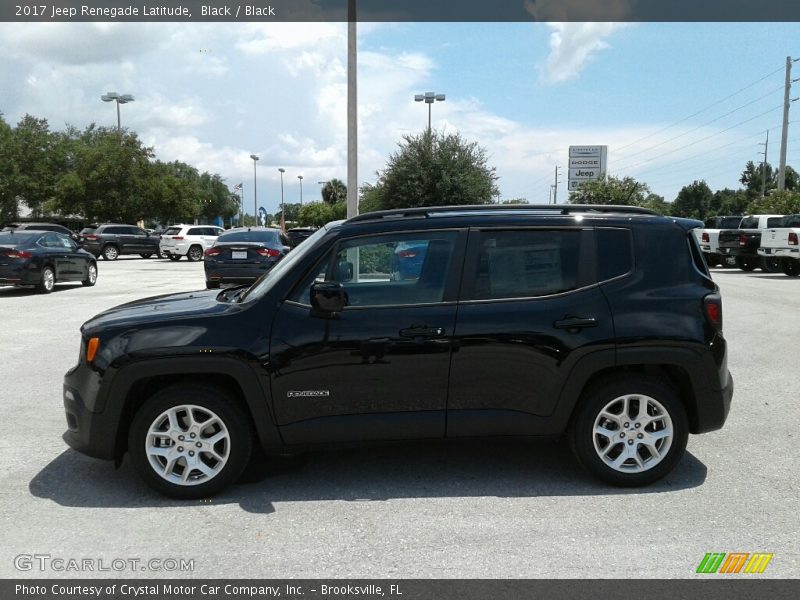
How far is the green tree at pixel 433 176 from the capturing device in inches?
1254

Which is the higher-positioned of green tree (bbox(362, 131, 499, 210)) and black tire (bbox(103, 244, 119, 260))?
green tree (bbox(362, 131, 499, 210))

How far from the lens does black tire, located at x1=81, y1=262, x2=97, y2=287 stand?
736 inches

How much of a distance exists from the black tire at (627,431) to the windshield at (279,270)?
2079mm

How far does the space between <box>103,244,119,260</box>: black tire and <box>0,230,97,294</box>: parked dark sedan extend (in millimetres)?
17943

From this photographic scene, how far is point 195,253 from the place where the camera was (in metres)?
34.4

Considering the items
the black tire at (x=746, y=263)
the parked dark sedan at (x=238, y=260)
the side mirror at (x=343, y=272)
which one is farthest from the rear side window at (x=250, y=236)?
the black tire at (x=746, y=263)

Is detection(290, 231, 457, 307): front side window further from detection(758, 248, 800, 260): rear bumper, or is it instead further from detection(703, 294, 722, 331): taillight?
detection(758, 248, 800, 260): rear bumper

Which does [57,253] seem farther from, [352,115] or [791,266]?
[791,266]

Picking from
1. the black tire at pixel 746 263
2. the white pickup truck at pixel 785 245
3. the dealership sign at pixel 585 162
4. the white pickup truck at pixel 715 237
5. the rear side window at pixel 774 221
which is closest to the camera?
the white pickup truck at pixel 785 245

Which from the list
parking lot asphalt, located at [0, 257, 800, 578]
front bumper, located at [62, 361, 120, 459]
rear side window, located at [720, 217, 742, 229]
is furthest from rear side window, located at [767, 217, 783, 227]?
front bumper, located at [62, 361, 120, 459]

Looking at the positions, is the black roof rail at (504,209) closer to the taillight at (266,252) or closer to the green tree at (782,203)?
the taillight at (266,252)

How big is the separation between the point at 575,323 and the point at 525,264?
0.50 metres

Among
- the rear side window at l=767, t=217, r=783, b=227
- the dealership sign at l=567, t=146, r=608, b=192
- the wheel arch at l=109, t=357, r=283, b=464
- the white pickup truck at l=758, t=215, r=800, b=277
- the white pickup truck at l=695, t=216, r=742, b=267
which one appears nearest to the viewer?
the wheel arch at l=109, t=357, r=283, b=464
